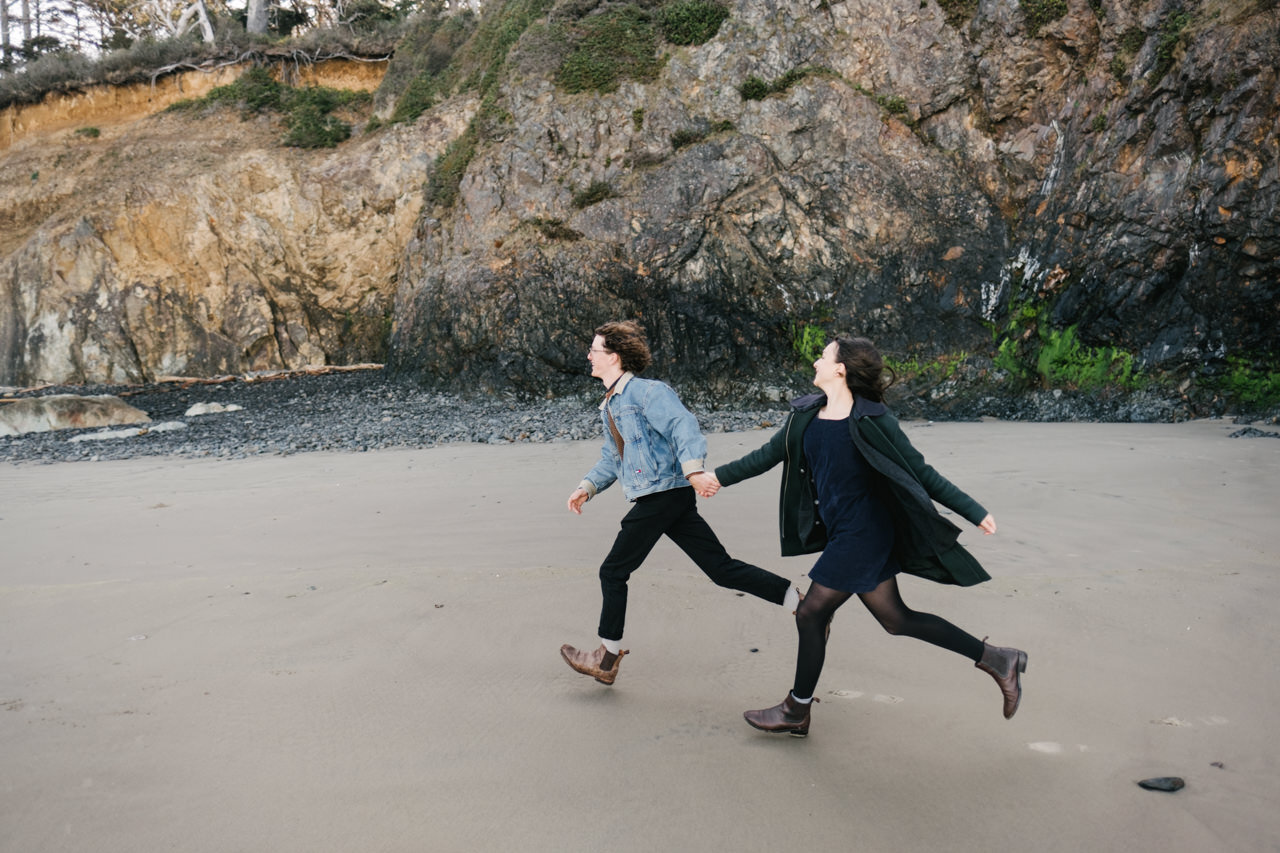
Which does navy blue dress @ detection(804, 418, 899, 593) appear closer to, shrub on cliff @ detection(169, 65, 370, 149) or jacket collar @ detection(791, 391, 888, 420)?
jacket collar @ detection(791, 391, 888, 420)

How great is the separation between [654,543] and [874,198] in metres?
12.5

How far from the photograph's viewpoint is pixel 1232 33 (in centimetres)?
1187

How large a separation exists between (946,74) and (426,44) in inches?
568

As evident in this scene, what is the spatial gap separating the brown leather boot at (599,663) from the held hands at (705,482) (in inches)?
31.4

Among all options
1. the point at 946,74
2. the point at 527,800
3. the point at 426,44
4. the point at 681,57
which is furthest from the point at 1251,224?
the point at 426,44

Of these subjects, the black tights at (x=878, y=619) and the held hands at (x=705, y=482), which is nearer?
the black tights at (x=878, y=619)

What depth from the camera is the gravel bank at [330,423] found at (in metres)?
11.7

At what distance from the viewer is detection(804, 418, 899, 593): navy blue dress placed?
126 inches

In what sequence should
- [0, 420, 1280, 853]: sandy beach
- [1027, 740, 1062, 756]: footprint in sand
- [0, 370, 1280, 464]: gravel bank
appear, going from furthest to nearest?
1. [0, 370, 1280, 464]: gravel bank
2. [1027, 740, 1062, 756]: footprint in sand
3. [0, 420, 1280, 853]: sandy beach

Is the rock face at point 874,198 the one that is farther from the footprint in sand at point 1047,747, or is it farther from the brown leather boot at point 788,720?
the brown leather boot at point 788,720

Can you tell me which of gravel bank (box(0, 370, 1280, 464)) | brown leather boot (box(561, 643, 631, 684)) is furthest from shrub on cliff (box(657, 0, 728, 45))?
brown leather boot (box(561, 643, 631, 684))

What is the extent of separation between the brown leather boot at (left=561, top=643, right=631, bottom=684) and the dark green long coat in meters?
1.00

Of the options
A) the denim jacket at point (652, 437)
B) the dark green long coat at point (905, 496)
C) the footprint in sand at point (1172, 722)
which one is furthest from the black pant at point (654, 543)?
the footprint in sand at point (1172, 722)

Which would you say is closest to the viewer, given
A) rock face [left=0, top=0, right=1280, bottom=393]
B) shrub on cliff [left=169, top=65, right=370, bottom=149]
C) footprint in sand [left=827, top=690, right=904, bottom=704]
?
footprint in sand [left=827, top=690, right=904, bottom=704]
